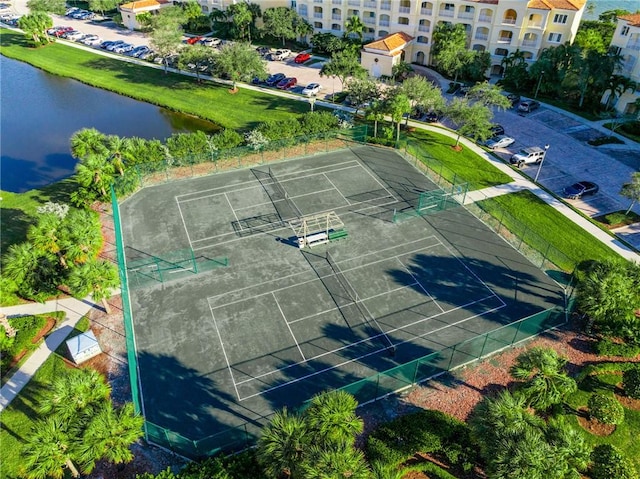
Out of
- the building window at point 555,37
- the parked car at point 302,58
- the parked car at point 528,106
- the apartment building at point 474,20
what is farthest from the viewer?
the parked car at point 302,58

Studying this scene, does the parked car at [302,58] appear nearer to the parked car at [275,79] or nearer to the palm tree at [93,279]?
the parked car at [275,79]

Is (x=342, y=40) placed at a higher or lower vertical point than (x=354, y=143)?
higher

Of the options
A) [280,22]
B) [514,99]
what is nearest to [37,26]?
[280,22]

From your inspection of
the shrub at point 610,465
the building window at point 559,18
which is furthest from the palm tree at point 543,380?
the building window at point 559,18

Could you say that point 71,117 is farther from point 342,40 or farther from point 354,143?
point 342,40

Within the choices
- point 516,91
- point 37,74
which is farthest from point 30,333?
point 516,91
